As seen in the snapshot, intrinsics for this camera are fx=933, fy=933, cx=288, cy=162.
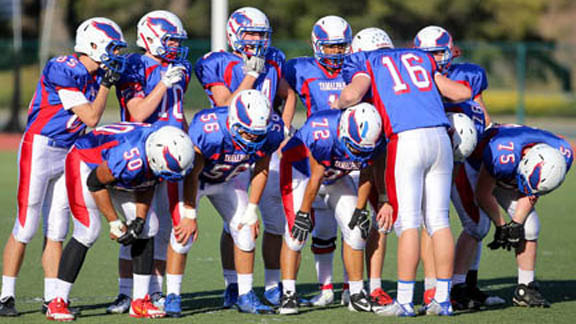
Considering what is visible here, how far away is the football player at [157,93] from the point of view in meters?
6.17

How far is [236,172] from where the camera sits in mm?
6164

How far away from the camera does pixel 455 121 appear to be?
6.20 metres

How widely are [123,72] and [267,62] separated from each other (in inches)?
43.2

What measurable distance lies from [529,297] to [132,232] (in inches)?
108

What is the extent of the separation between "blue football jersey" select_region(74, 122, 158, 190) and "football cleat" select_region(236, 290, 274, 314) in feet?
3.37

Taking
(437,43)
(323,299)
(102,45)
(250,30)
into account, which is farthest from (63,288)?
(437,43)

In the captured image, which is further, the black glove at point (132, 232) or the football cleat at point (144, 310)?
the football cleat at point (144, 310)

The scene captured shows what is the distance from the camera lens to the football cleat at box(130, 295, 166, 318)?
5.92 meters

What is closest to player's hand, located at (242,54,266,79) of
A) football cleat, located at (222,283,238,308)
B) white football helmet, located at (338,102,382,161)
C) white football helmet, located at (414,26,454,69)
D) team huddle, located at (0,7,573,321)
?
team huddle, located at (0,7,573,321)

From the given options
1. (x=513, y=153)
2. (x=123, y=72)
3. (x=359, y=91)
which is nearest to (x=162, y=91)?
(x=123, y=72)

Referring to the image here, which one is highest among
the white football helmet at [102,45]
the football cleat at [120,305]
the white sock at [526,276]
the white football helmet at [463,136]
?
the white football helmet at [102,45]

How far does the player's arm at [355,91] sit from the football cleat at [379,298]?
4.23ft

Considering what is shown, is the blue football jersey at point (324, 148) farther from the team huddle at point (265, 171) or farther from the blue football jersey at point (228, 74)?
the blue football jersey at point (228, 74)

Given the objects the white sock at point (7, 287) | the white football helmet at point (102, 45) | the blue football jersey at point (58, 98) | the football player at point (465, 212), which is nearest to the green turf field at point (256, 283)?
the white sock at point (7, 287)
